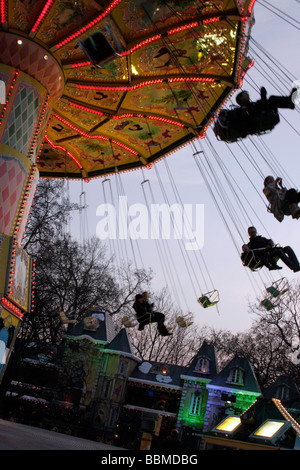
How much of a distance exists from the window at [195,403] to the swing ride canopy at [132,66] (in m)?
19.1

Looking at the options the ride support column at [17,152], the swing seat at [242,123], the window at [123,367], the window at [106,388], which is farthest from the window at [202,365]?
the swing seat at [242,123]

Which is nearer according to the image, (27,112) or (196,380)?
(27,112)

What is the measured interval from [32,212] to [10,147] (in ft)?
41.3

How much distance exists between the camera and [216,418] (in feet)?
101

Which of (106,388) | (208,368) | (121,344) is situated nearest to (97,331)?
(121,344)

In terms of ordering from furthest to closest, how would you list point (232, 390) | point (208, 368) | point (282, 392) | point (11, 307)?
1. point (208, 368)
2. point (232, 390)
3. point (282, 392)
4. point (11, 307)

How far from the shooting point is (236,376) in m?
31.7

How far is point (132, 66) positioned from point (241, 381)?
23.1m

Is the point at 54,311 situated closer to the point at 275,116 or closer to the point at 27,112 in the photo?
the point at 27,112

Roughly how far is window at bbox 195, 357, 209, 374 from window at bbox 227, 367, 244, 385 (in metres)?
1.89

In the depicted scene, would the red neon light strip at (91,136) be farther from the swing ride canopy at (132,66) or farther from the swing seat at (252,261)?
the swing seat at (252,261)

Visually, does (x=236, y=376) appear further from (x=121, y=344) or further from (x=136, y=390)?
(x=121, y=344)
